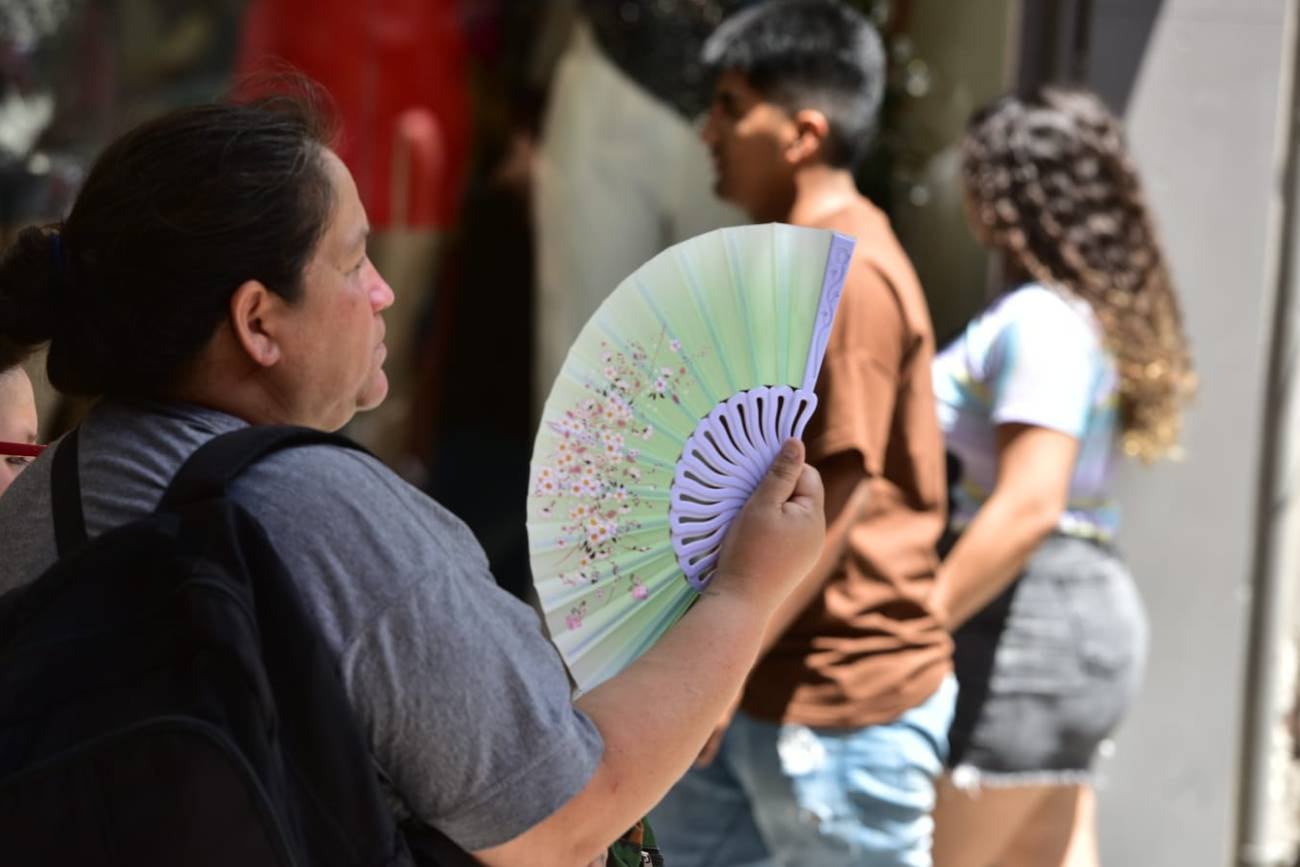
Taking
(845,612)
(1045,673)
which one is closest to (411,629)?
(845,612)

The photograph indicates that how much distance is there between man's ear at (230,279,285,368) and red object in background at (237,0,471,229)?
3003 millimetres

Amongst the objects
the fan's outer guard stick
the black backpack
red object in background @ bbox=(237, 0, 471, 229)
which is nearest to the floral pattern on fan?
the fan's outer guard stick

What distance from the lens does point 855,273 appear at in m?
2.66

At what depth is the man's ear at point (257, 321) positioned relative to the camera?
1401 mm

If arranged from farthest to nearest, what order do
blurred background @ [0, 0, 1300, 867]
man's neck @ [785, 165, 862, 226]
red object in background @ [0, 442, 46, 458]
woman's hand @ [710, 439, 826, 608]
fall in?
1. blurred background @ [0, 0, 1300, 867]
2. man's neck @ [785, 165, 862, 226]
3. red object in background @ [0, 442, 46, 458]
4. woman's hand @ [710, 439, 826, 608]

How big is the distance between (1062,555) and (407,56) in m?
2.26

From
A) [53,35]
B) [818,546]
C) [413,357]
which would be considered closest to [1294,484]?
[413,357]

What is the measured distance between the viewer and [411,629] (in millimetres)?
1319

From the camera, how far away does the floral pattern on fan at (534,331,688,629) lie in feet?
5.44

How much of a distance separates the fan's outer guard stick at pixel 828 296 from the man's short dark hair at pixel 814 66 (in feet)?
4.02

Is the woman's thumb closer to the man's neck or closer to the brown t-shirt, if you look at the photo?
the brown t-shirt

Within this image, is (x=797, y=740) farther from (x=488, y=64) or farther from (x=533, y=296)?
(x=488, y=64)

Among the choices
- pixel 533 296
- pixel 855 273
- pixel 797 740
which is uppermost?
pixel 855 273

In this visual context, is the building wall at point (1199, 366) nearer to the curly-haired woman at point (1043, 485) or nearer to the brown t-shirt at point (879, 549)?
the curly-haired woman at point (1043, 485)
